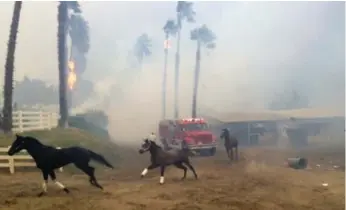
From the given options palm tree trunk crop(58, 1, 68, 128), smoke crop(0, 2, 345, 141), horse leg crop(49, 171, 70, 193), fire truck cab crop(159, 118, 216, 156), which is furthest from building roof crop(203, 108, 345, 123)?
horse leg crop(49, 171, 70, 193)

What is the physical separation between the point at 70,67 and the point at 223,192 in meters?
3.29

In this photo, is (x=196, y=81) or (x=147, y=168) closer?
(x=147, y=168)

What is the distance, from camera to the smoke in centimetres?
696

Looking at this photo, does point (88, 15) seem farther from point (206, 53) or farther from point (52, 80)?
point (206, 53)

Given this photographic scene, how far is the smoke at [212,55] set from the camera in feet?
22.8

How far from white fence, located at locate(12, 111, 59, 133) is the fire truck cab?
1880mm

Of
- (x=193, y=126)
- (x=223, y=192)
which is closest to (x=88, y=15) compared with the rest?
(x=193, y=126)

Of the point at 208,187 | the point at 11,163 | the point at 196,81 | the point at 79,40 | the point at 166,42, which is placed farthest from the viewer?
the point at 196,81

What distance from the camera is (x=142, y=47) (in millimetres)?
6914

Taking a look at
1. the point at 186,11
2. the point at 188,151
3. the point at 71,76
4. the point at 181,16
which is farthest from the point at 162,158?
the point at 186,11

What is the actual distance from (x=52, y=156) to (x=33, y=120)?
111 centimetres

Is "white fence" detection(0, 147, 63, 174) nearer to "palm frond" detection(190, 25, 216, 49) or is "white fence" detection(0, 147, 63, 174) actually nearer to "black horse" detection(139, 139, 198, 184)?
"black horse" detection(139, 139, 198, 184)

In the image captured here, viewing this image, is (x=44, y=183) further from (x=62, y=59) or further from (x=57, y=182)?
(x=62, y=59)

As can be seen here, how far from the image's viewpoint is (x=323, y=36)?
26.0ft
